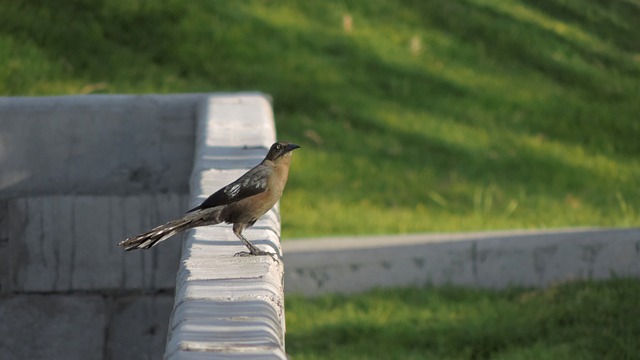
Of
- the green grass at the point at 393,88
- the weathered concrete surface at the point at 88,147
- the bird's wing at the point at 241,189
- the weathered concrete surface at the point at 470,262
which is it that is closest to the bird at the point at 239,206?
the bird's wing at the point at 241,189

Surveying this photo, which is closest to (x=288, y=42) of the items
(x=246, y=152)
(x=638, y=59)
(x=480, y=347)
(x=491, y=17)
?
(x=491, y=17)

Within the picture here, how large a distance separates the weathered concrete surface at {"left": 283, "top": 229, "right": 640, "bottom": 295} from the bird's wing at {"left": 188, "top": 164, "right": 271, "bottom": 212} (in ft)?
16.3

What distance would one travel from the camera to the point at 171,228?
4680 millimetres

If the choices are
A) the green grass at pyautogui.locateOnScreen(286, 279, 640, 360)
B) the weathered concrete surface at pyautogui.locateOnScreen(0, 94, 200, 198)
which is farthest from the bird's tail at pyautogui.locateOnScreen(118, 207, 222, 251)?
the green grass at pyautogui.locateOnScreen(286, 279, 640, 360)

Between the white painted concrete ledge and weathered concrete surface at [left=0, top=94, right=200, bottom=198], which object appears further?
weathered concrete surface at [left=0, top=94, right=200, bottom=198]

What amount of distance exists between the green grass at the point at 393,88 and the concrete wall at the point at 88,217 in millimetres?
3810

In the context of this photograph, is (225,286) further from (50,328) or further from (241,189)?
(50,328)

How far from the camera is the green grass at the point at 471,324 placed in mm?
8031

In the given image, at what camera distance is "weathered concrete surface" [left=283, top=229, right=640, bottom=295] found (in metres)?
9.98

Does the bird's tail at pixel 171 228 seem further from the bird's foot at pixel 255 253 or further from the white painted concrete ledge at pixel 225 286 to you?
the bird's foot at pixel 255 253

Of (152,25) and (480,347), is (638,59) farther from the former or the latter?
(480,347)

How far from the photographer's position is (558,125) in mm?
14969

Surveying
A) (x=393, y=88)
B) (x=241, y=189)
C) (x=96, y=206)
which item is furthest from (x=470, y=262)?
(x=241, y=189)

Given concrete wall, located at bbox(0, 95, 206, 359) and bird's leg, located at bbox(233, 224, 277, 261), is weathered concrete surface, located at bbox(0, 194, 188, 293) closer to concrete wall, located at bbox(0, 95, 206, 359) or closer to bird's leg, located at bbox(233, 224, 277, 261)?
concrete wall, located at bbox(0, 95, 206, 359)
